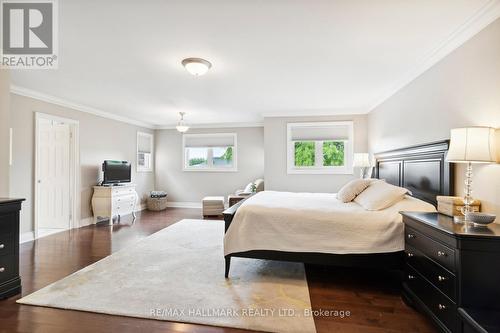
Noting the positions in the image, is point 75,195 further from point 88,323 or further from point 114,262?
point 88,323

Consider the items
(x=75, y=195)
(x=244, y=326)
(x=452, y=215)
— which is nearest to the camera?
(x=244, y=326)

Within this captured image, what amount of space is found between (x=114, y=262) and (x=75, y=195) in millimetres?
2598

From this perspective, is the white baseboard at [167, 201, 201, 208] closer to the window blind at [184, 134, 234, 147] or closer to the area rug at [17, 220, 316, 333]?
the window blind at [184, 134, 234, 147]

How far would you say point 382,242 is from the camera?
2318 millimetres

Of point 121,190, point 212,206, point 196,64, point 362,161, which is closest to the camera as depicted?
point 196,64

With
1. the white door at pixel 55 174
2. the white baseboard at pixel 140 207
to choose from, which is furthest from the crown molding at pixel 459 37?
the white baseboard at pixel 140 207

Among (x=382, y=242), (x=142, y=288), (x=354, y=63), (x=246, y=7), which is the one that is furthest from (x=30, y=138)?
(x=382, y=242)

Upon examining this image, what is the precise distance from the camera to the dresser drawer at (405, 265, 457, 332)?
5.21 ft

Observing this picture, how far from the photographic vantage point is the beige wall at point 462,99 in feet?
6.20

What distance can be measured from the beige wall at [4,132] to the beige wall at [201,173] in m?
4.76

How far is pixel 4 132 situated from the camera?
2.56 m

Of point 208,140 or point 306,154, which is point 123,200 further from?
point 306,154

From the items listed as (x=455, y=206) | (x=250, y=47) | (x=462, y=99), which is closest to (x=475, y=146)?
(x=455, y=206)

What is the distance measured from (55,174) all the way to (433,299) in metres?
6.05
